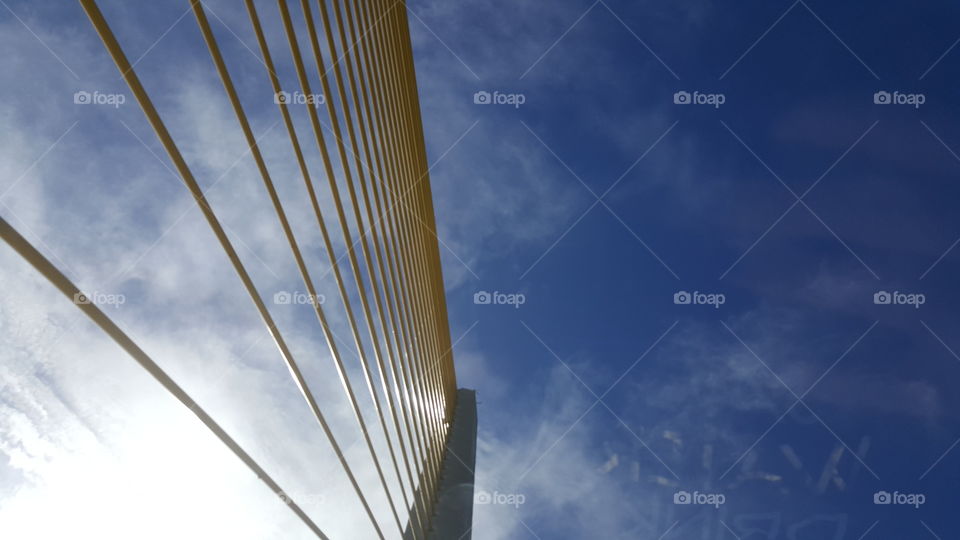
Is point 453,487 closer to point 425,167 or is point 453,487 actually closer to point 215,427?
point 425,167

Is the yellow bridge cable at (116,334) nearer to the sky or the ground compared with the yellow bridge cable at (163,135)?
nearer to the ground

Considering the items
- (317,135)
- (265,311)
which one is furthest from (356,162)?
(265,311)

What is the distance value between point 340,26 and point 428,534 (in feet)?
23.5

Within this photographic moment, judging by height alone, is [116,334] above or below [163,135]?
below

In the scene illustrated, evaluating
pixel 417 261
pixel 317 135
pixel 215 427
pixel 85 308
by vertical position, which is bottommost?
pixel 215 427

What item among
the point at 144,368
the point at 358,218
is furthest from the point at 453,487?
the point at 144,368

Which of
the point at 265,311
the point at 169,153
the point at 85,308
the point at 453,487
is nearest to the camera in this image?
the point at 85,308

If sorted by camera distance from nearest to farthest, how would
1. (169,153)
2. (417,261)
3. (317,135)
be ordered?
(169,153) → (317,135) → (417,261)

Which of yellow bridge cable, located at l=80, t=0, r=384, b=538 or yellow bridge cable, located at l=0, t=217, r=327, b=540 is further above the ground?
yellow bridge cable, located at l=80, t=0, r=384, b=538

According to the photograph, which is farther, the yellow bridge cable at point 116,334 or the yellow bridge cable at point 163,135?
the yellow bridge cable at point 163,135

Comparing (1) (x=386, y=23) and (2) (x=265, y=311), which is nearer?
(2) (x=265, y=311)

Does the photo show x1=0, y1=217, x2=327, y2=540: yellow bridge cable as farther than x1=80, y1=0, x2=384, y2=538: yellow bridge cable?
No

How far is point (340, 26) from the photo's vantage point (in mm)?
3473

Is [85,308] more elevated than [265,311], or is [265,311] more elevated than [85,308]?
Result: [265,311]
